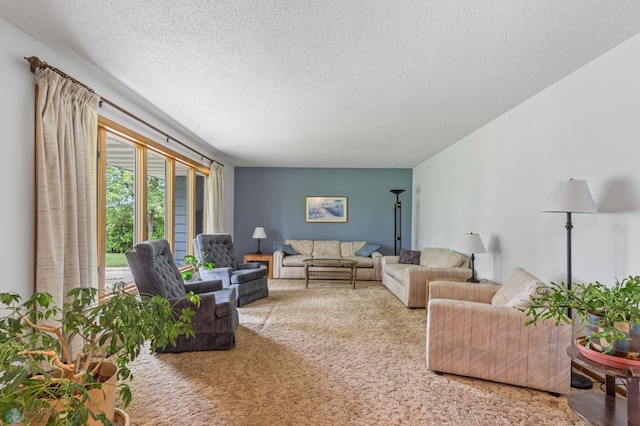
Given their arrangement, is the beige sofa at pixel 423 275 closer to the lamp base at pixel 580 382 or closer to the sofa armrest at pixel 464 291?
the sofa armrest at pixel 464 291

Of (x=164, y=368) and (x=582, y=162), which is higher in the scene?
(x=582, y=162)

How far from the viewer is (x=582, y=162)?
2.47 metres

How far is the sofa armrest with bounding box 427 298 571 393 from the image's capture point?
211 cm

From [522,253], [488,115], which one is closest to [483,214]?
[522,253]

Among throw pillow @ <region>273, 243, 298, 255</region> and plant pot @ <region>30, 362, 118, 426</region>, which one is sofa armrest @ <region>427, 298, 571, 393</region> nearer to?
plant pot @ <region>30, 362, 118, 426</region>

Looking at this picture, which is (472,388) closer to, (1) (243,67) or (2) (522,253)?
(2) (522,253)

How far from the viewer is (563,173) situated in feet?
8.75

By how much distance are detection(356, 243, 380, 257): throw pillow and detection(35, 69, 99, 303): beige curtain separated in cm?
494

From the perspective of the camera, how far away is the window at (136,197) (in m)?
3.03

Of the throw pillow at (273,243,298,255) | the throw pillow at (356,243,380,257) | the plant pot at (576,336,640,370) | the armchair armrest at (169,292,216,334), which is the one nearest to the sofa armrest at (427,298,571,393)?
the plant pot at (576,336,640,370)

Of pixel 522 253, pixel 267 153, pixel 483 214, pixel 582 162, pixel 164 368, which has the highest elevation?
pixel 267 153

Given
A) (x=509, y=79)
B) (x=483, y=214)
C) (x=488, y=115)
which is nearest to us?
(x=509, y=79)

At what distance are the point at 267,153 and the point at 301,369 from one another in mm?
4110

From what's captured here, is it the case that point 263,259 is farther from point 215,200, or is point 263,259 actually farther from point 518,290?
point 518,290
